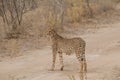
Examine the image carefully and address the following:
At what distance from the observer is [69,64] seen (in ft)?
44.5

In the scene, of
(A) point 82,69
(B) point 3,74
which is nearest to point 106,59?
(A) point 82,69

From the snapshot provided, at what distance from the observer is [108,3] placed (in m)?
25.9

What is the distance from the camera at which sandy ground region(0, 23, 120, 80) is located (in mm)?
11930

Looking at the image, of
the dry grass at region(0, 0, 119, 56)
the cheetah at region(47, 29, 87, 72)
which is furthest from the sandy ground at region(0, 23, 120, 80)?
the dry grass at region(0, 0, 119, 56)

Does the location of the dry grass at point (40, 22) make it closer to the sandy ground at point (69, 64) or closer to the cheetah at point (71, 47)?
the sandy ground at point (69, 64)

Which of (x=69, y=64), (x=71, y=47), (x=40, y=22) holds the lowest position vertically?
(x=69, y=64)

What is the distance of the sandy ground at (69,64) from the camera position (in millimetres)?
11930

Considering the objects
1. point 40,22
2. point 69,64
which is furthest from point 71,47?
point 40,22

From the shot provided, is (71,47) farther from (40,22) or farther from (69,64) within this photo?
(40,22)

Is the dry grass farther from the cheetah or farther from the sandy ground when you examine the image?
the cheetah

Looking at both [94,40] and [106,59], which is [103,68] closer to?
[106,59]

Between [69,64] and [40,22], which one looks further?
[40,22]

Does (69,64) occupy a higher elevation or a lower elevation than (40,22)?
lower

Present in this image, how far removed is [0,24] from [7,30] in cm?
178
